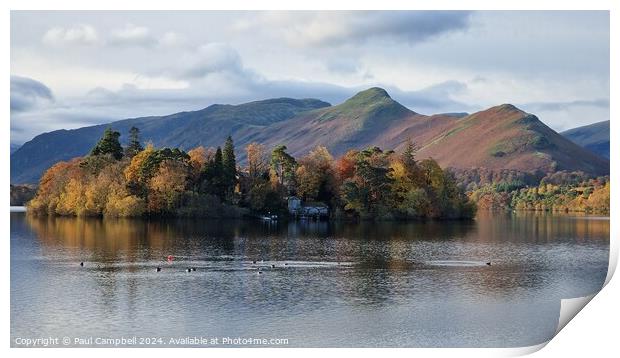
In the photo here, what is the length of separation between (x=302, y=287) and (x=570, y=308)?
29.2 feet

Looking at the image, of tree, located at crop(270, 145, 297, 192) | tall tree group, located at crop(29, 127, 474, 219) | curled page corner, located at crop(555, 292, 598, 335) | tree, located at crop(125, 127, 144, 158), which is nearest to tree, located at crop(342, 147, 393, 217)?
tall tree group, located at crop(29, 127, 474, 219)

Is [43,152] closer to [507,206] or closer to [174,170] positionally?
[174,170]

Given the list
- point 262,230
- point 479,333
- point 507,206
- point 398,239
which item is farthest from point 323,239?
point 507,206

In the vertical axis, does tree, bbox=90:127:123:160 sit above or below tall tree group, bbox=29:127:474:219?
above

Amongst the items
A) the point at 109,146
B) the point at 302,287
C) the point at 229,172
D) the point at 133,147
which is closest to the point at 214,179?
the point at 229,172

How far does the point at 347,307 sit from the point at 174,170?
44.2m

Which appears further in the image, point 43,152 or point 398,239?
point 43,152

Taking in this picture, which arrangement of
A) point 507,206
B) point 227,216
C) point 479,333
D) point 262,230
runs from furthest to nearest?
1. point 507,206
2. point 227,216
3. point 262,230
4. point 479,333

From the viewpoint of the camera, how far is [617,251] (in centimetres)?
2266

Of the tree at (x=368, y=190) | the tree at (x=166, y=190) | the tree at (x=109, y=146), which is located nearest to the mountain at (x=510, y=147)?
the tree at (x=368, y=190)

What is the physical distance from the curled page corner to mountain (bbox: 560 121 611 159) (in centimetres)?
13555

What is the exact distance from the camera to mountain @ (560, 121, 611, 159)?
154m

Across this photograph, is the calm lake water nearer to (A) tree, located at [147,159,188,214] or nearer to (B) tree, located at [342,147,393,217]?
(A) tree, located at [147,159,188,214]

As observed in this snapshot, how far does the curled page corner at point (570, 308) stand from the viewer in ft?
69.7
